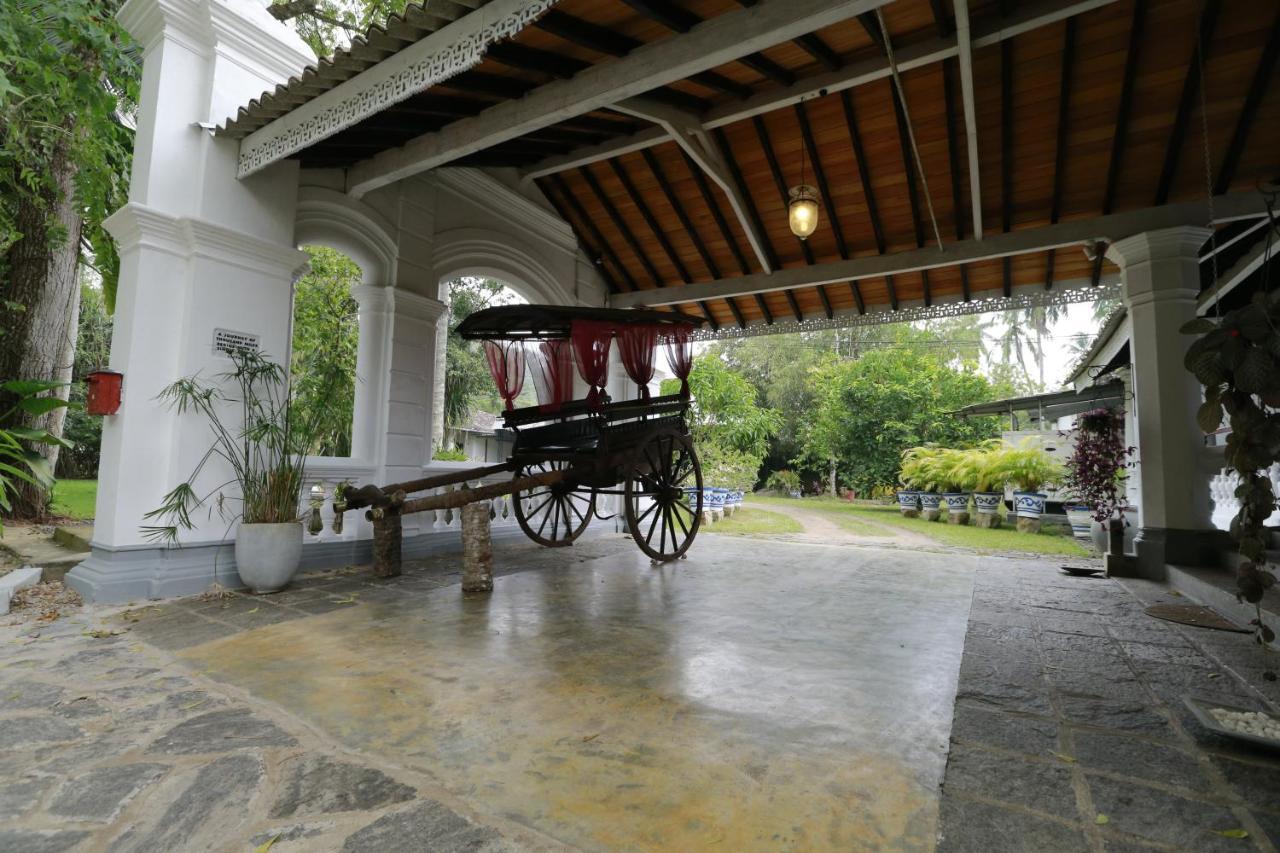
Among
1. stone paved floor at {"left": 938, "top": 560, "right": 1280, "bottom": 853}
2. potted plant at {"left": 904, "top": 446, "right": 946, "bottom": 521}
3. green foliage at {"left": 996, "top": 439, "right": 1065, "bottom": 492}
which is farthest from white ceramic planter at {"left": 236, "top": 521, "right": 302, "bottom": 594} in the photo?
potted plant at {"left": 904, "top": 446, "right": 946, "bottom": 521}

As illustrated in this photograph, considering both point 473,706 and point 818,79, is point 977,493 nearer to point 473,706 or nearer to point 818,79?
point 818,79

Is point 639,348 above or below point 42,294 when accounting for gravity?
below

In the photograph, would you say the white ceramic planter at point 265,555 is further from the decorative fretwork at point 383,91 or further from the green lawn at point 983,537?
the green lawn at point 983,537

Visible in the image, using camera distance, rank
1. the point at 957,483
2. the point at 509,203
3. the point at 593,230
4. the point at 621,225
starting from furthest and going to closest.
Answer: the point at 957,483, the point at 593,230, the point at 621,225, the point at 509,203

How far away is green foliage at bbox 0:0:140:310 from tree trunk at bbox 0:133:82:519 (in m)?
0.05

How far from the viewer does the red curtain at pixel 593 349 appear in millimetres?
4906

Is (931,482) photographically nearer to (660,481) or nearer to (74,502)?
(660,481)

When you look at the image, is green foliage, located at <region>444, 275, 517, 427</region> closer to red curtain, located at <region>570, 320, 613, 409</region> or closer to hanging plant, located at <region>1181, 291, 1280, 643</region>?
red curtain, located at <region>570, 320, 613, 409</region>

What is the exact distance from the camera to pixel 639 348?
5348 millimetres

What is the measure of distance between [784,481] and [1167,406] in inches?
599

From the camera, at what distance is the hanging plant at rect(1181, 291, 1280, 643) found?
191 centimetres

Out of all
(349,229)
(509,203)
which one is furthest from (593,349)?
(509,203)

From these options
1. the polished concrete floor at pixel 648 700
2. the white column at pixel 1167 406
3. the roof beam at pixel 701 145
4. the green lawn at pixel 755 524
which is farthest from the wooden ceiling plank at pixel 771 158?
the green lawn at pixel 755 524

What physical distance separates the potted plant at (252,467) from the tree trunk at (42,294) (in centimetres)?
345
